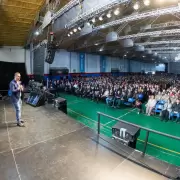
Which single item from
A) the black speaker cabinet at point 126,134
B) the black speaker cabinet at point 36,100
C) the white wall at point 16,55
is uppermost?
the white wall at point 16,55

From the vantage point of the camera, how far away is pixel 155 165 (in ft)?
11.1

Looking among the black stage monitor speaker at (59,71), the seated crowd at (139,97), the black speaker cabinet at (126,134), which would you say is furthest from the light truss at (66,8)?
the black stage monitor speaker at (59,71)

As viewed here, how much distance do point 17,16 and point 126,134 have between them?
828 cm

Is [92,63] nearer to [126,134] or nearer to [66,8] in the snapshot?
[66,8]

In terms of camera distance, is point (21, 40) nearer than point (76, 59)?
Yes

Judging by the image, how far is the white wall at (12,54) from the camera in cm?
1552

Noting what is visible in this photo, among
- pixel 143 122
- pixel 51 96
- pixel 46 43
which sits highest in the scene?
pixel 46 43

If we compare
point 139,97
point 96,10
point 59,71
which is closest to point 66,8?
point 96,10

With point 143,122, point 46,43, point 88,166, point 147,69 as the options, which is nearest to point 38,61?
point 46,43

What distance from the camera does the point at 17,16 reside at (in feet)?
27.7

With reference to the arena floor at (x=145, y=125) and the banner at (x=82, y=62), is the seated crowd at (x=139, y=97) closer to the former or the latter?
the arena floor at (x=145, y=125)

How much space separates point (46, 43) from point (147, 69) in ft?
142

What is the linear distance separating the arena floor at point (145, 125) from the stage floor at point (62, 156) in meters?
1.68

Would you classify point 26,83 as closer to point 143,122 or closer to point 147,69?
A: point 143,122
